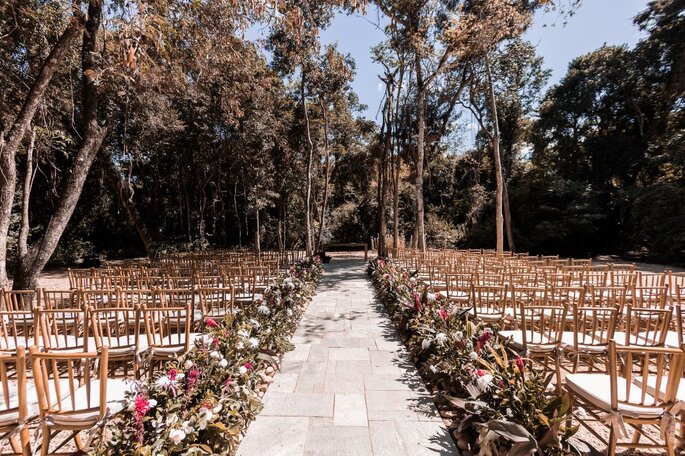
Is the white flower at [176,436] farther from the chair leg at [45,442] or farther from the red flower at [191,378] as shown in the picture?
the chair leg at [45,442]

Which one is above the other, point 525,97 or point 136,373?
point 525,97

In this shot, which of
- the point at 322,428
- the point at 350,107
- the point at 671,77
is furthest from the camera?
the point at 350,107

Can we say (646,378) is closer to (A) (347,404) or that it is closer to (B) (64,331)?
(A) (347,404)

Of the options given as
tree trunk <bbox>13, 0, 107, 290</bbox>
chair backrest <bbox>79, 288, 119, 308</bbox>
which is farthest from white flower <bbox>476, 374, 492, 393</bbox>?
tree trunk <bbox>13, 0, 107, 290</bbox>

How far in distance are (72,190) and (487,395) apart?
20.6 ft

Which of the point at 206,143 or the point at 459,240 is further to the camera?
the point at 459,240

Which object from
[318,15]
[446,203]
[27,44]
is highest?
[318,15]

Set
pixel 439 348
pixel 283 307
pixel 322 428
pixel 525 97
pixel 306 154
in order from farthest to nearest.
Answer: pixel 525 97
pixel 306 154
pixel 283 307
pixel 439 348
pixel 322 428

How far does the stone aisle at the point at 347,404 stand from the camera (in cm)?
231

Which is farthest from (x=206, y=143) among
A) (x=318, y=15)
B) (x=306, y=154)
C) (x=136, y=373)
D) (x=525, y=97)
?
(x=525, y=97)

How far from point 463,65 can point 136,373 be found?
50.6 feet

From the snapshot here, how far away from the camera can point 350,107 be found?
17719mm

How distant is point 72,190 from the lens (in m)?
5.15

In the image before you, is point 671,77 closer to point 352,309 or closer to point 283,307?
point 352,309
